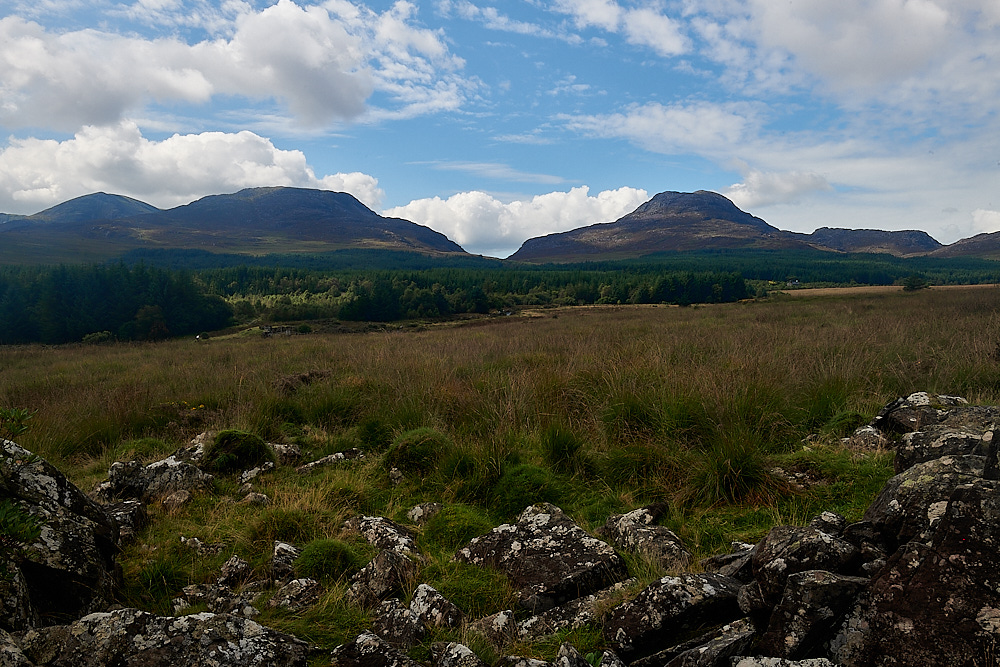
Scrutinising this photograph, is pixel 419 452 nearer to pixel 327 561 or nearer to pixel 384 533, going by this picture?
pixel 384 533

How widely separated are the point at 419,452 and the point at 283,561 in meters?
2.40

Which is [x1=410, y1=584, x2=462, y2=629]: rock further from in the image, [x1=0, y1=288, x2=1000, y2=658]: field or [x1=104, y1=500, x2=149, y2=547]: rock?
[x1=104, y1=500, x2=149, y2=547]: rock

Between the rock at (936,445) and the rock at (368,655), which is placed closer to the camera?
the rock at (368,655)

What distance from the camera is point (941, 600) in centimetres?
229

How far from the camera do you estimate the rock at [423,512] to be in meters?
5.20

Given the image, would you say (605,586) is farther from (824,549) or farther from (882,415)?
(882,415)

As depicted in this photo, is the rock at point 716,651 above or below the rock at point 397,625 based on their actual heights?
above

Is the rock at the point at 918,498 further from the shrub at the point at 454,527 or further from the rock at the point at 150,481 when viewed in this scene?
the rock at the point at 150,481

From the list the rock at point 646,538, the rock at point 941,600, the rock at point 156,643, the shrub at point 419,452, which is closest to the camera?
the rock at point 941,600

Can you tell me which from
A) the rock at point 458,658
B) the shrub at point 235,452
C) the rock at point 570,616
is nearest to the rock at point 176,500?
the shrub at point 235,452

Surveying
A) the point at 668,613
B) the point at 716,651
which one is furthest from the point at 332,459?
the point at 716,651

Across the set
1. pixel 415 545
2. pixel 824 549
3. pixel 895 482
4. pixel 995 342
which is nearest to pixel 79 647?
pixel 415 545

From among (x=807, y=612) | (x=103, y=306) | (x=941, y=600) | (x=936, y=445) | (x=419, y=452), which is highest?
(x=936, y=445)

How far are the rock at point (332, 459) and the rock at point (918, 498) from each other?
552 cm
